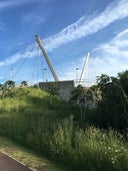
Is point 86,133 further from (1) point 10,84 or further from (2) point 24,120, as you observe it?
(1) point 10,84

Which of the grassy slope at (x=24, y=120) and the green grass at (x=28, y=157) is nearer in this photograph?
the green grass at (x=28, y=157)

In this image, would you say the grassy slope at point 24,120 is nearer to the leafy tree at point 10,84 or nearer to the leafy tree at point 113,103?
the leafy tree at point 10,84

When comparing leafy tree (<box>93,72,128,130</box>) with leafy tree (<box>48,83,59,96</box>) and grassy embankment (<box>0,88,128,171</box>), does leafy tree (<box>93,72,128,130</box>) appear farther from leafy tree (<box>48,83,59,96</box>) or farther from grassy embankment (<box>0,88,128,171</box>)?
leafy tree (<box>48,83,59,96</box>)

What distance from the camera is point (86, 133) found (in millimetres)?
12914

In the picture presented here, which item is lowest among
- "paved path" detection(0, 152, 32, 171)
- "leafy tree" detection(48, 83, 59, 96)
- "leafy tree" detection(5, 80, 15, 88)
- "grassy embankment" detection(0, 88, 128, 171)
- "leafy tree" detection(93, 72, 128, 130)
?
"paved path" detection(0, 152, 32, 171)

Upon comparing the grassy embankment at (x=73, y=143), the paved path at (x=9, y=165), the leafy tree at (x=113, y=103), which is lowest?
the paved path at (x=9, y=165)

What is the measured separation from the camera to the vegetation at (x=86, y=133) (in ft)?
35.8

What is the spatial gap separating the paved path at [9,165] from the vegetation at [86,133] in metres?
1.40

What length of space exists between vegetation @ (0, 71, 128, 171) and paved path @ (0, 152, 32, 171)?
1.40 meters

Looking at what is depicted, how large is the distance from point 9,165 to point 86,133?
9.07 ft

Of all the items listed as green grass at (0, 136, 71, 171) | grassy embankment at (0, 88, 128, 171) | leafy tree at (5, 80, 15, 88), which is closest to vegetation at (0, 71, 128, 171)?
grassy embankment at (0, 88, 128, 171)

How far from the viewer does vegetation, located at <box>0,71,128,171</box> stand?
Answer: 10.9 meters

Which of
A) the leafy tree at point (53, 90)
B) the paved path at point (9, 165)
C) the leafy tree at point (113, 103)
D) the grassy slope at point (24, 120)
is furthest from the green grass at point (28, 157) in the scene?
the leafy tree at point (53, 90)

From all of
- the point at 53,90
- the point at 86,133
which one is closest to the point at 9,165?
the point at 86,133
